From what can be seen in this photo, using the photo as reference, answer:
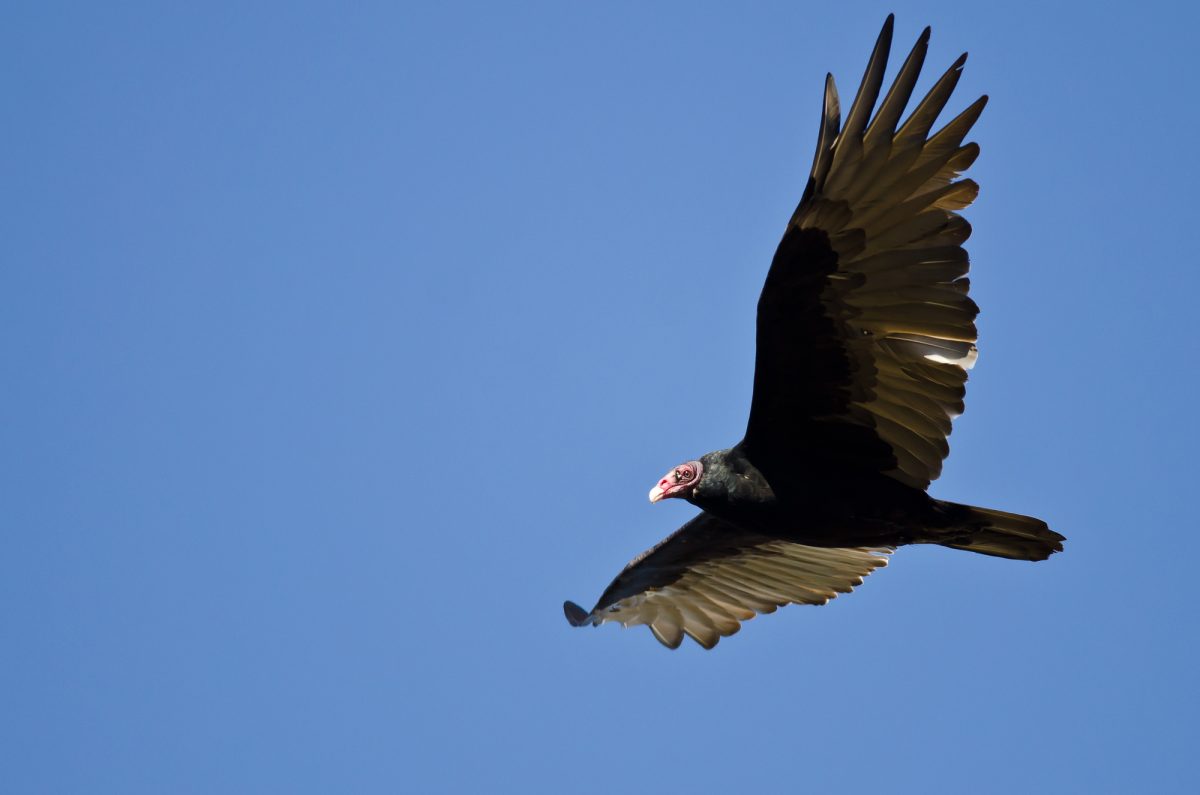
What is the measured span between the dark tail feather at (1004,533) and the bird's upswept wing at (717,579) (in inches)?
54.1

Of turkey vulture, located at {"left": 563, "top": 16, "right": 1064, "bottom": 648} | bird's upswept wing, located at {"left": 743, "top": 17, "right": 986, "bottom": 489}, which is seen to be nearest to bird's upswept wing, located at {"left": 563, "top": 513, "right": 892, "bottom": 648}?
turkey vulture, located at {"left": 563, "top": 16, "right": 1064, "bottom": 648}

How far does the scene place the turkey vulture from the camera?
614cm

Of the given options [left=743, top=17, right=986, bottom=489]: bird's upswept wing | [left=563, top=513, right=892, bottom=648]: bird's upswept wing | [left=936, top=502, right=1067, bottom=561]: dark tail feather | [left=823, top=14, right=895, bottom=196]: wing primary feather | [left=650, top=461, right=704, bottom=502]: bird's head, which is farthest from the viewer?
[left=563, top=513, right=892, bottom=648]: bird's upswept wing

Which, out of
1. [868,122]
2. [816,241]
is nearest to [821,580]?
[816,241]

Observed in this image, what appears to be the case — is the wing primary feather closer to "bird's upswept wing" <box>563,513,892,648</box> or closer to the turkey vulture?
the turkey vulture

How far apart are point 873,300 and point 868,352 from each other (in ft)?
0.91

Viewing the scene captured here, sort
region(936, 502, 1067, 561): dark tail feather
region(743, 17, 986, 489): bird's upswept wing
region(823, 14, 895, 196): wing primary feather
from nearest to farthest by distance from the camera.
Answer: region(823, 14, 895, 196): wing primary feather < region(743, 17, 986, 489): bird's upswept wing < region(936, 502, 1067, 561): dark tail feather

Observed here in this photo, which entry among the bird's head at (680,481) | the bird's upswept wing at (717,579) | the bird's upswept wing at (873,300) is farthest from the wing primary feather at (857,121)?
the bird's upswept wing at (717,579)

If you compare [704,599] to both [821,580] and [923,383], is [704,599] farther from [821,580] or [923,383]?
Answer: [923,383]

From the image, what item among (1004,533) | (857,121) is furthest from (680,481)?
(857,121)

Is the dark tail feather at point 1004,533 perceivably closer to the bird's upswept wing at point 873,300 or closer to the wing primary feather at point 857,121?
the bird's upswept wing at point 873,300

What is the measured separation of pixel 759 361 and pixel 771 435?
0.48 m

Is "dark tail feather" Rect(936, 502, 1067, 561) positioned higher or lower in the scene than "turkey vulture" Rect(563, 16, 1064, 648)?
lower

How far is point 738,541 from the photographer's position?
27.5 ft
